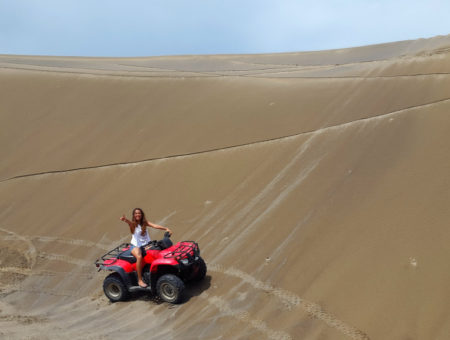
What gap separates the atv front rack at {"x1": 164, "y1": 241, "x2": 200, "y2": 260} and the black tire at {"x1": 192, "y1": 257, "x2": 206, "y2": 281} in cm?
17

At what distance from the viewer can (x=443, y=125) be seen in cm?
Answer: 770

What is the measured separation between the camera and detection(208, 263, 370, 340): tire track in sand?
468cm

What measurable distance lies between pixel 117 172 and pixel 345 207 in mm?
6406

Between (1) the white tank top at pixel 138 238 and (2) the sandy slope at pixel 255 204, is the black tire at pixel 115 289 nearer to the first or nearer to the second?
(2) the sandy slope at pixel 255 204

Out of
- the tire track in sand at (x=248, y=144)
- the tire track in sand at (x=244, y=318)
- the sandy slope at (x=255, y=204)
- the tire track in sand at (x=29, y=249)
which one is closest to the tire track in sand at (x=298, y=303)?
the sandy slope at (x=255, y=204)

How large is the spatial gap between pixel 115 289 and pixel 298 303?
284 cm

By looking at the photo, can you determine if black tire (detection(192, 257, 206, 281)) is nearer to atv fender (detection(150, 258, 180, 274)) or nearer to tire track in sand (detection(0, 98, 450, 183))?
atv fender (detection(150, 258, 180, 274))

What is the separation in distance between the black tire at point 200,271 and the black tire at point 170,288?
372 mm

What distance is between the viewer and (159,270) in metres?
6.16

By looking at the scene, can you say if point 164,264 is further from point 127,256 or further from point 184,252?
point 127,256

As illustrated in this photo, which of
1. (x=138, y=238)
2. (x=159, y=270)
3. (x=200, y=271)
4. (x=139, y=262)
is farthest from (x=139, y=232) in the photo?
(x=200, y=271)

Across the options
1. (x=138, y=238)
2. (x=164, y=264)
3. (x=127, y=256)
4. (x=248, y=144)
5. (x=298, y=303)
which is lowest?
(x=298, y=303)

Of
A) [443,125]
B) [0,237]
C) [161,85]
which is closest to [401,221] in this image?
[443,125]

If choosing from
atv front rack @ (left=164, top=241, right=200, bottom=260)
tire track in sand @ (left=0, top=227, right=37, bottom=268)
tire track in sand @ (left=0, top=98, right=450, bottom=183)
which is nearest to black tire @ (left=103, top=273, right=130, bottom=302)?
atv front rack @ (left=164, top=241, right=200, bottom=260)
